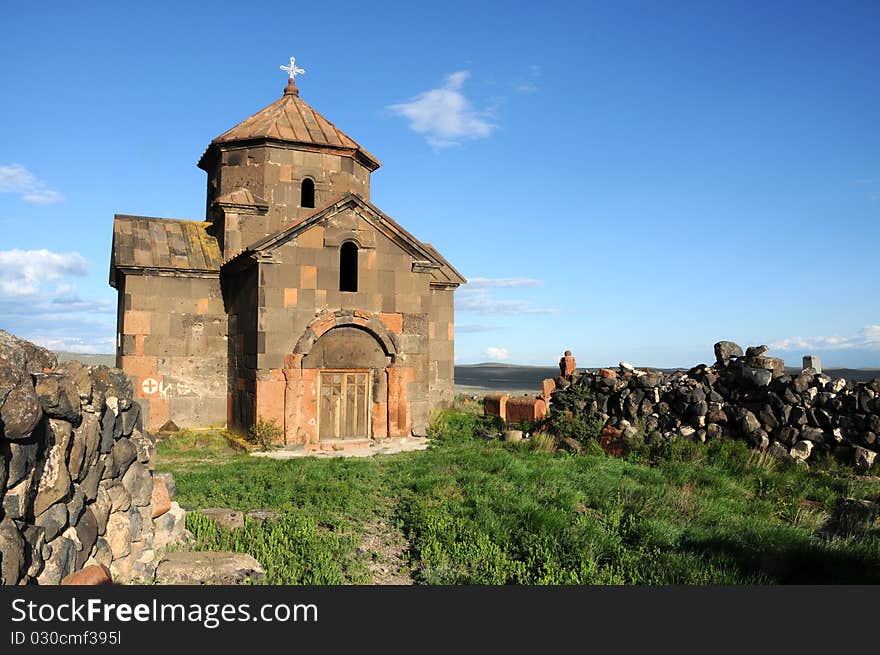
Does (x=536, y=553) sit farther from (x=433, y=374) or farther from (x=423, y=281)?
(x=433, y=374)

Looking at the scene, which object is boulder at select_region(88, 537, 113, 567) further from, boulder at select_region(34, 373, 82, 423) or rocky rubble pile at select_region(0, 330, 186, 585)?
boulder at select_region(34, 373, 82, 423)

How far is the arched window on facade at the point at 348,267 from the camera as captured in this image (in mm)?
12359

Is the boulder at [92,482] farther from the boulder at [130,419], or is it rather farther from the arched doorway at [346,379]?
the arched doorway at [346,379]

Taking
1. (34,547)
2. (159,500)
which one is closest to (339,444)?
(159,500)

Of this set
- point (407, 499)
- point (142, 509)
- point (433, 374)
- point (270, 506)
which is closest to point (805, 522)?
point (407, 499)

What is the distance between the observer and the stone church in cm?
1158

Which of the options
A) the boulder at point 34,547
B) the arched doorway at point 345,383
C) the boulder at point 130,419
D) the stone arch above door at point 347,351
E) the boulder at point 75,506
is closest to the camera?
the boulder at point 34,547

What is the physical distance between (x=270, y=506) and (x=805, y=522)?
18.0 feet

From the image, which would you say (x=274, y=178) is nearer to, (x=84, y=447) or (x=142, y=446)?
(x=142, y=446)

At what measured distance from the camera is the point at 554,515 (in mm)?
6070

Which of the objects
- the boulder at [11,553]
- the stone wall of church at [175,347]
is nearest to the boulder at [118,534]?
the boulder at [11,553]

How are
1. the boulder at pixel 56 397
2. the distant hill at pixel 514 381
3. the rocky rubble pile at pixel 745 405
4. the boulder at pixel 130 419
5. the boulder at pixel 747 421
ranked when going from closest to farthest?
the boulder at pixel 56 397 → the boulder at pixel 130 419 → the rocky rubble pile at pixel 745 405 → the boulder at pixel 747 421 → the distant hill at pixel 514 381

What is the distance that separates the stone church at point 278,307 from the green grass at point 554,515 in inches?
83.8

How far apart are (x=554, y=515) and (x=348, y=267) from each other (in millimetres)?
7728
